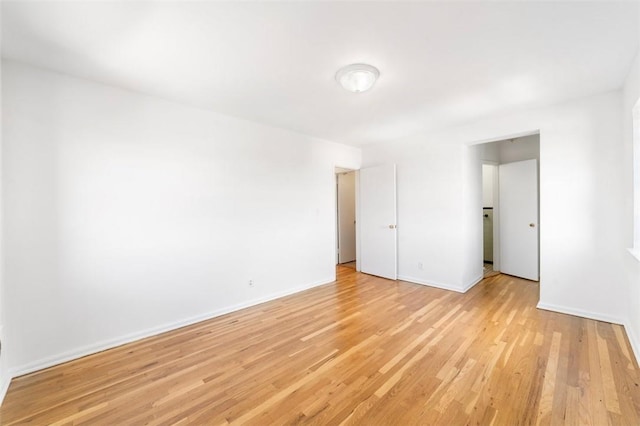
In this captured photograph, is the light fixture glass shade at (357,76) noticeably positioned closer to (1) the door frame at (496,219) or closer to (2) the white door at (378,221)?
(2) the white door at (378,221)

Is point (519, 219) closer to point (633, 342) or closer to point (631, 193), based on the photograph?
point (631, 193)

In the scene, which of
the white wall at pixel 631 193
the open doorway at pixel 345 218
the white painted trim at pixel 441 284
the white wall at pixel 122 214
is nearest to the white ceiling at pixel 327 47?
the white wall at pixel 631 193

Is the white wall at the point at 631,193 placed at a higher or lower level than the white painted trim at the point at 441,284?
higher

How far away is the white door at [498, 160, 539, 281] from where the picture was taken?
14.3 feet

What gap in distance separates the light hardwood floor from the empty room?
0.02m

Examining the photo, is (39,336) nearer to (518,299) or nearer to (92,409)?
(92,409)

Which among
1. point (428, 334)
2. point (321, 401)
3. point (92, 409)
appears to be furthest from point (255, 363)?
point (428, 334)

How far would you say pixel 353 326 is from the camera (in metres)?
2.83

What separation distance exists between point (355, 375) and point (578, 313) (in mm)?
2806

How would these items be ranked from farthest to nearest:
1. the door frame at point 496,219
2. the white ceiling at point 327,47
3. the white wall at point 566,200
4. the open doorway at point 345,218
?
the open doorway at point 345,218
the door frame at point 496,219
the white wall at point 566,200
the white ceiling at point 327,47

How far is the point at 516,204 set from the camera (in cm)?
455

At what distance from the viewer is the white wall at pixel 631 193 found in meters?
2.20

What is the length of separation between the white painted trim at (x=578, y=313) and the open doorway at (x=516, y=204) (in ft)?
4.63

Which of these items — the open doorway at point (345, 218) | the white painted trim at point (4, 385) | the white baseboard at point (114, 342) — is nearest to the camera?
the white painted trim at point (4, 385)
